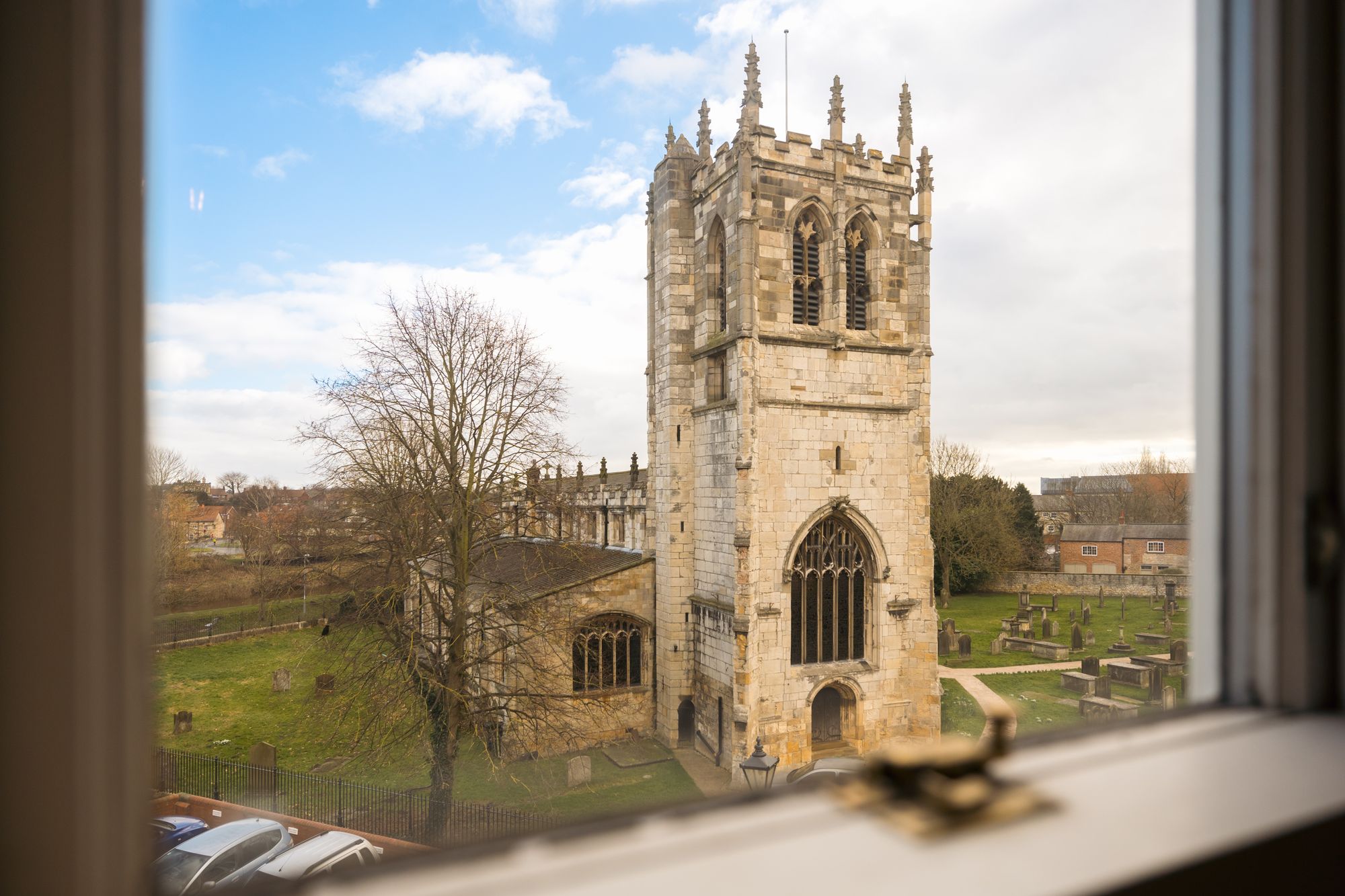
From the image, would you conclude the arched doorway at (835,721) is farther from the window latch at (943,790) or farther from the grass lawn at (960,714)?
the window latch at (943,790)

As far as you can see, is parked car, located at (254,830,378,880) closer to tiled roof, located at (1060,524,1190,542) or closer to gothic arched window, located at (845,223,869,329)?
gothic arched window, located at (845,223,869,329)


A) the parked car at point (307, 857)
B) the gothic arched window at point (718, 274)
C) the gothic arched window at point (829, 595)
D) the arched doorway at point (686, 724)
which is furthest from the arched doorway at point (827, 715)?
the parked car at point (307, 857)

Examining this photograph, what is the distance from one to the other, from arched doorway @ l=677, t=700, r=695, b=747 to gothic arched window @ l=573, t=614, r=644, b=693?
1.06m

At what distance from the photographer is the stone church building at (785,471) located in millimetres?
12195

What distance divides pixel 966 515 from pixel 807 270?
1266cm

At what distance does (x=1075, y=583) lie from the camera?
24.7 m

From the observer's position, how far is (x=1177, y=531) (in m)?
22.9

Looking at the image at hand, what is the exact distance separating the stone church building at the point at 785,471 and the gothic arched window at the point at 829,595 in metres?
0.03

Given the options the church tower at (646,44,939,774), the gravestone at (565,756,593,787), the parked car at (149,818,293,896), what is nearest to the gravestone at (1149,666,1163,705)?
the church tower at (646,44,939,774)

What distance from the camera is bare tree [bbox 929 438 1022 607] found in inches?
880

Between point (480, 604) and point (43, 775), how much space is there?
29.8 feet

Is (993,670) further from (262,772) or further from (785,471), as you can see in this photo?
(262,772)

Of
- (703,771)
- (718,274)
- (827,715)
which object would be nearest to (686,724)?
(703,771)

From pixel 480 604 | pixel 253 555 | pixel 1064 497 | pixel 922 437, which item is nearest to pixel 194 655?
pixel 253 555
